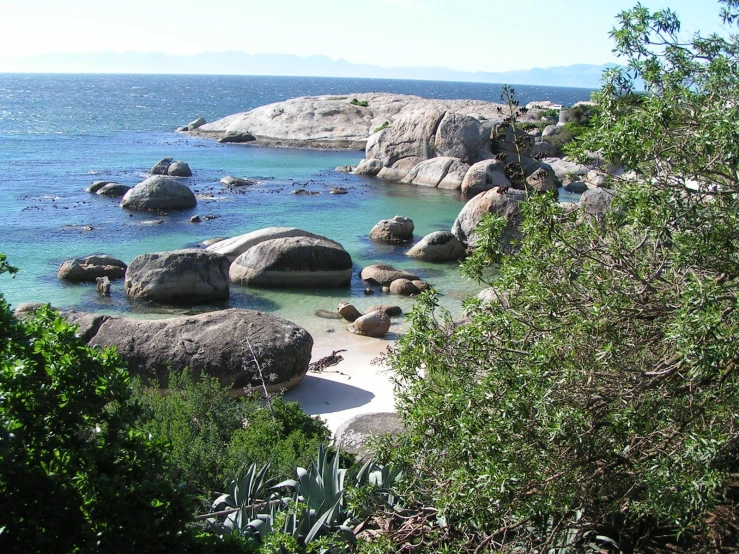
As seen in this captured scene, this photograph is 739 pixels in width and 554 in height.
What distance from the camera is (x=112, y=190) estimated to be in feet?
111

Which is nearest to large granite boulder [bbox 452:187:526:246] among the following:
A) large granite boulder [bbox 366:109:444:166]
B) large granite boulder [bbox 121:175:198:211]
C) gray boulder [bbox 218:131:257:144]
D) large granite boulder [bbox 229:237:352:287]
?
large granite boulder [bbox 229:237:352:287]

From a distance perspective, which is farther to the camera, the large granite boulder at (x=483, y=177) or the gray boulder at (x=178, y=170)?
the gray boulder at (x=178, y=170)

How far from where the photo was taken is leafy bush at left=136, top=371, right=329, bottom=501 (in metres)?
7.63

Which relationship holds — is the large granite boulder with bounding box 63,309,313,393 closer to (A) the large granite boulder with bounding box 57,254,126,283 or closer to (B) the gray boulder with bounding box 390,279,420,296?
(B) the gray boulder with bounding box 390,279,420,296

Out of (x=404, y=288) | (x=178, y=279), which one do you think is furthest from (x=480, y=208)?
(x=178, y=279)

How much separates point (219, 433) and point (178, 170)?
31446 mm

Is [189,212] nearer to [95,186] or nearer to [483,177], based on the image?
[95,186]

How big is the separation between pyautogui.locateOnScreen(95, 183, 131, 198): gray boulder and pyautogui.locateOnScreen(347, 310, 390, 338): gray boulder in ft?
68.6

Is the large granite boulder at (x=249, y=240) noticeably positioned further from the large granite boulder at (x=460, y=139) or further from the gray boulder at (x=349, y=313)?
the large granite boulder at (x=460, y=139)

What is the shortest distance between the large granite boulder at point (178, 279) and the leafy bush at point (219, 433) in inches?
313

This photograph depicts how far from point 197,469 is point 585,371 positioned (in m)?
4.36

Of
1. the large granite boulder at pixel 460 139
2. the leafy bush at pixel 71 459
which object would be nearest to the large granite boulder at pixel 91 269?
the leafy bush at pixel 71 459

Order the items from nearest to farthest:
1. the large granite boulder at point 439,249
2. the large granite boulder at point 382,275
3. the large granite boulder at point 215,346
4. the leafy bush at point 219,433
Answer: the leafy bush at point 219,433 < the large granite boulder at point 215,346 < the large granite boulder at point 382,275 < the large granite boulder at point 439,249

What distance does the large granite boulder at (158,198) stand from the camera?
30438 mm
